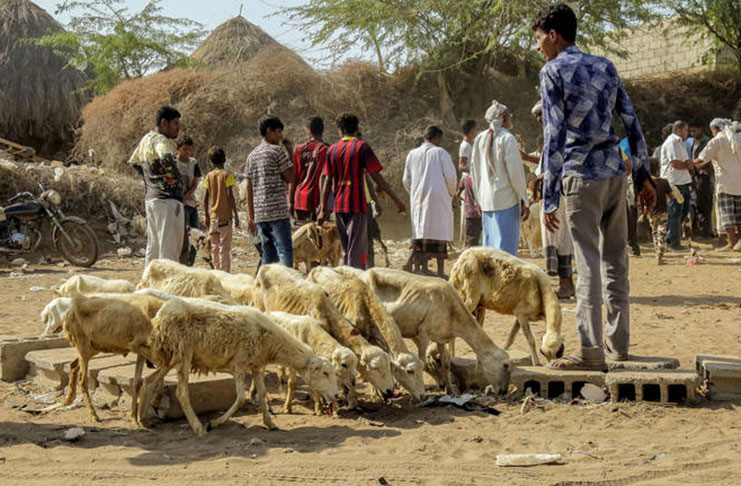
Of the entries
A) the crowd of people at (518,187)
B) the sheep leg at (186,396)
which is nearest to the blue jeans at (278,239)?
the crowd of people at (518,187)

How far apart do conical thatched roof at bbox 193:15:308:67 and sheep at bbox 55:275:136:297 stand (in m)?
18.0

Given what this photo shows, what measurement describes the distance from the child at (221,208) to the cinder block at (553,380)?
6.21 metres

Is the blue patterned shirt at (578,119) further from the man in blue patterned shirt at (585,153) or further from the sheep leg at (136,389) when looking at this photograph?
the sheep leg at (136,389)

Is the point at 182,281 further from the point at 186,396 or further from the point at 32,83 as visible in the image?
the point at 32,83

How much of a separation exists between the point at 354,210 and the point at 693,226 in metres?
11.5

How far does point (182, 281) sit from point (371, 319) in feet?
5.65

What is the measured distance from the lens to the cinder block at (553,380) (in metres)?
5.19

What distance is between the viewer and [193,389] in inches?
206

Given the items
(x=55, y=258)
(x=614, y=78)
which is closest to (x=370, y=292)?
(x=614, y=78)

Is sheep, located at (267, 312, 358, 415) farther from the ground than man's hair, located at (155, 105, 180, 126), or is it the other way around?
man's hair, located at (155, 105, 180, 126)

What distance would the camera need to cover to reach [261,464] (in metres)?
4.16

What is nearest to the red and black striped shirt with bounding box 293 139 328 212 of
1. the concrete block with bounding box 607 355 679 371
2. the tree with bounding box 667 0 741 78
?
the concrete block with bounding box 607 355 679 371

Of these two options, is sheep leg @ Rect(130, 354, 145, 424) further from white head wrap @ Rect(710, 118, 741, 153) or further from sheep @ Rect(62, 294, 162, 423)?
white head wrap @ Rect(710, 118, 741, 153)

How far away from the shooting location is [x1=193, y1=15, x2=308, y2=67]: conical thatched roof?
23.3 m
